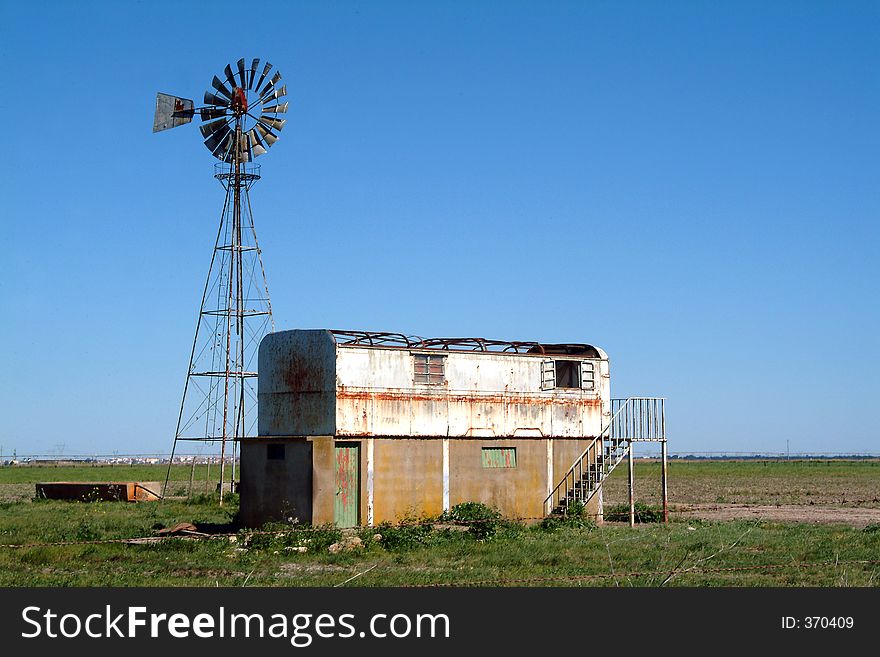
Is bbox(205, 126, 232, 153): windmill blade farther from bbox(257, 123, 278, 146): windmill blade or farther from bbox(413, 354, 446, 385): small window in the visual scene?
bbox(413, 354, 446, 385): small window

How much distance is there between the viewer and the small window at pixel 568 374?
4003 centimetres

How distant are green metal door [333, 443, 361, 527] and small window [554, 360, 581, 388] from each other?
29.0ft

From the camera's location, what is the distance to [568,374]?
1586 inches

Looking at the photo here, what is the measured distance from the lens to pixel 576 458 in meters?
39.7

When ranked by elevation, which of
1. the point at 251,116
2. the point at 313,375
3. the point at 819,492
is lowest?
the point at 819,492

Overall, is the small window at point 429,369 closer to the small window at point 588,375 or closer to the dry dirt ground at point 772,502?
the small window at point 588,375

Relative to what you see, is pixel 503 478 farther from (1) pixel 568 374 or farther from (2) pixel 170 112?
(2) pixel 170 112

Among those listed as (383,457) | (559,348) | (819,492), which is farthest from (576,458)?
(819,492)

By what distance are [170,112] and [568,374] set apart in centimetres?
1994

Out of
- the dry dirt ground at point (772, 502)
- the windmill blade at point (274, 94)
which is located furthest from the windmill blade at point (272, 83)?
the dry dirt ground at point (772, 502)
